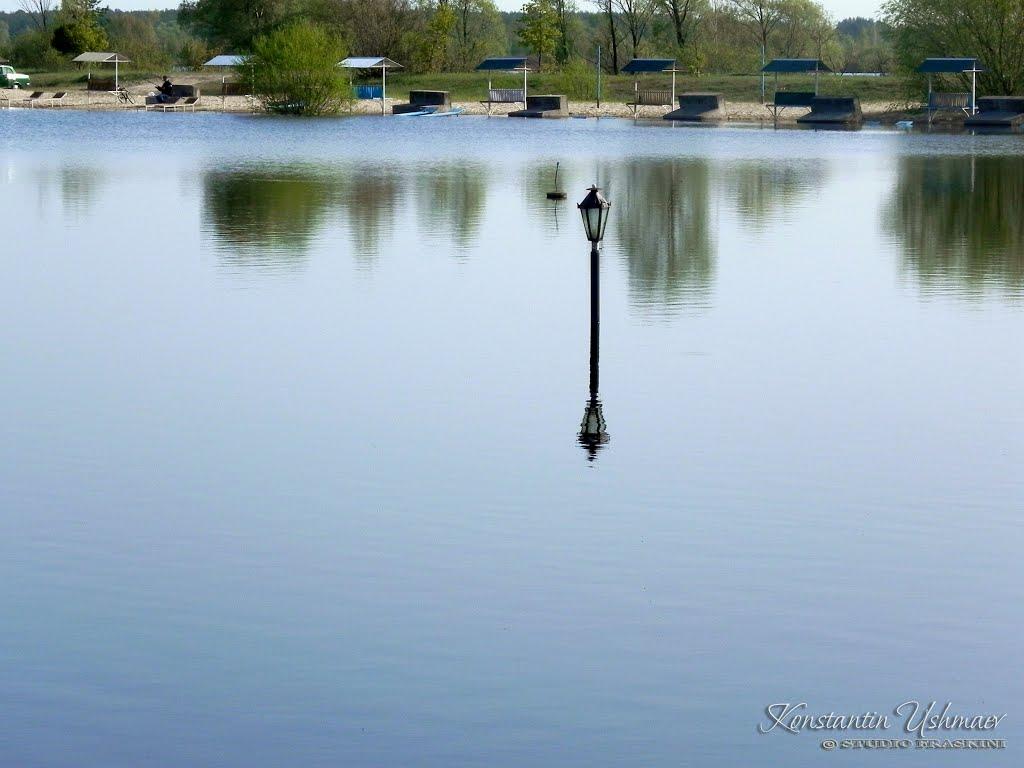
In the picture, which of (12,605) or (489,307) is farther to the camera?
(489,307)

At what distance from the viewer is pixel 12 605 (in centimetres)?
845

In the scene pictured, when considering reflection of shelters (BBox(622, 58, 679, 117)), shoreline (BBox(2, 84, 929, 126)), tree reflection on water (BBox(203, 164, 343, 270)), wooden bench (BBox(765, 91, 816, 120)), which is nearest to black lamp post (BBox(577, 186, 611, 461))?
tree reflection on water (BBox(203, 164, 343, 270))

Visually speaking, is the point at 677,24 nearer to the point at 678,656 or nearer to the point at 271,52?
the point at 271,52

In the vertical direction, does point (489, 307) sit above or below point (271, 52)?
below

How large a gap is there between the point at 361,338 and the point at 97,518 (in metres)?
6.64

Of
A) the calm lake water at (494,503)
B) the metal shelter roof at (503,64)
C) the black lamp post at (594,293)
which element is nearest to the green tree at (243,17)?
Result: the metal shelter roof at (503,64)

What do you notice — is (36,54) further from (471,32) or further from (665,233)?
(665,233)

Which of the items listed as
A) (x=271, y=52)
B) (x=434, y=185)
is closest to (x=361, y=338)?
(x=434, y=185)

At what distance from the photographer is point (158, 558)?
9.31m

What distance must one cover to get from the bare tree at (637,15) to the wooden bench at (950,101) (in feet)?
142

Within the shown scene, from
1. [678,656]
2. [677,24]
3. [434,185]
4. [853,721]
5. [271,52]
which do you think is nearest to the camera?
[853,721]

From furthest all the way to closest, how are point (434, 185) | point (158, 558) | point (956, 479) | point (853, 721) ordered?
point (434, 185) < point (956, 479) < point (158, 558) < point (853, 721)

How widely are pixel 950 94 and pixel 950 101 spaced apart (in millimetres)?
511

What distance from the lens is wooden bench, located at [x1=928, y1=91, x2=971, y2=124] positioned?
7431cm
